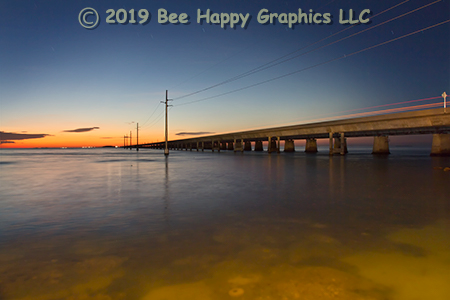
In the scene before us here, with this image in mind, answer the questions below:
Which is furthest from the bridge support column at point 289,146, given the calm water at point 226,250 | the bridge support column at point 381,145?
the calm water at point 226,250

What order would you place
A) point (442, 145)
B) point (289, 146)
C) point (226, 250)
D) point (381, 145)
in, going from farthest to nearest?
point (289, 146), point (381, 145), point (442, 145), point (226, 250)

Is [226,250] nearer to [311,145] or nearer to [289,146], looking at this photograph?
[311,145]

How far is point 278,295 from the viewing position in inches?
127

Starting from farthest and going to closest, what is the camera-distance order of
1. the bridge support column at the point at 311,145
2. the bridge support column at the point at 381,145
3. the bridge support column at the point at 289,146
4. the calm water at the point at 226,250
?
the bridge support column at the point at 289,146 < the bridge support column at the point at 311,145 < the bridge support column at the point at 381,145 < the calm water at the point at 226,250

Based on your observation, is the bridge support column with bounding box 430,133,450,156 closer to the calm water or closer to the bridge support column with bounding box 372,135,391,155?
the bridge support column with bounding box 372,135,391,155

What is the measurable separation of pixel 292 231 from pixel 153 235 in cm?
297

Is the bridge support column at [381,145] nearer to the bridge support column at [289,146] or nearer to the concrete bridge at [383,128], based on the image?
the concrete bridge at [383,128]

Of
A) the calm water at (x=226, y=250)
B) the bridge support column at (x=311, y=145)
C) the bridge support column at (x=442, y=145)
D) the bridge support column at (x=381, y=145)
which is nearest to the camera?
the calm water at (x=226, y=250)

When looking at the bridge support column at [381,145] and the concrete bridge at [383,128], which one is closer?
the concrete bridge at [383,128]

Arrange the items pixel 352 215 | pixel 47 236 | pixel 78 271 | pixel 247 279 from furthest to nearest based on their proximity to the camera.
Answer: pixel 352 215 < pixel 47 236 < pixel 78 271 < pixel 247 279

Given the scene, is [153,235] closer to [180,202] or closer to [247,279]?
[247,279]

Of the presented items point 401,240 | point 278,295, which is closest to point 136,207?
point 278,295

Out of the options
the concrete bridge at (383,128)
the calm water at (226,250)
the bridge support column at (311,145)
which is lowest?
the calm water at (226,250)

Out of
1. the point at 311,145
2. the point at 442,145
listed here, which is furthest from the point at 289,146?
the point at 442,145
